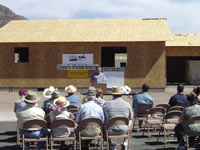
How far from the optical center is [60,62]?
23.7 m

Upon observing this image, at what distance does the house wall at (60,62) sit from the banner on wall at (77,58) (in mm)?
239

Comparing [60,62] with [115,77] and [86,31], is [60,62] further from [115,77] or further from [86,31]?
[115,77]

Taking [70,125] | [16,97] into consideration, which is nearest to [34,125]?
[70,125]

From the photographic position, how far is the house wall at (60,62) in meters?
23.3

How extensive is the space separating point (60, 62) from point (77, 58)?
3.50ft

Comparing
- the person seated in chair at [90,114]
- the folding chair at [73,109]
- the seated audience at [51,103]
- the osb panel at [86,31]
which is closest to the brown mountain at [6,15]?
the osb panel at [86,31]

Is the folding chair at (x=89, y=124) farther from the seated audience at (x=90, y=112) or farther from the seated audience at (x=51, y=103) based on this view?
the seated audience at (x=51, y=103)

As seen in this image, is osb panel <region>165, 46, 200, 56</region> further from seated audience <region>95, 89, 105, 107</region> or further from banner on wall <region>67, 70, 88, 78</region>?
seated audience <region>95, 89, 105, 107</region>

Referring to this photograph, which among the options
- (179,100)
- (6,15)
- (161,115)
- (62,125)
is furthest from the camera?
(6,15)

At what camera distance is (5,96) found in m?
21.7

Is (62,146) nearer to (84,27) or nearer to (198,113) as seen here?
(198,113)

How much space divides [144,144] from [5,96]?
1397cm

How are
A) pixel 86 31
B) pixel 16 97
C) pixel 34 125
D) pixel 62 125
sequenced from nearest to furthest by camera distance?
pixel 34 125, pixel 62 125, pixel 16 97, pixel 86 31

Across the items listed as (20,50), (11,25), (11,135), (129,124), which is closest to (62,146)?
(129,124)
